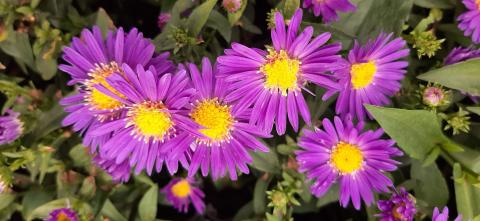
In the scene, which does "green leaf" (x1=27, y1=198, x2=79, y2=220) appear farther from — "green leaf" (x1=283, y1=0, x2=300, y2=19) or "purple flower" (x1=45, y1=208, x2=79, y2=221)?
"green leaf" (x1=283, y1=0, x2=300, y2=19)

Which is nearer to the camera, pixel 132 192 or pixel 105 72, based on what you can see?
pixel 105 72

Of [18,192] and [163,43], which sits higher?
[163,43]

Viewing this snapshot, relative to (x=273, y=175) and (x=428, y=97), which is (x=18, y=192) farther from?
(x=428, y=97)

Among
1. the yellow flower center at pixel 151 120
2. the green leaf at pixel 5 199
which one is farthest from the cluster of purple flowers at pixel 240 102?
the green leaf at pixel 5 199

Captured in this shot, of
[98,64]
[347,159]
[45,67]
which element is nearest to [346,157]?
[347,159]

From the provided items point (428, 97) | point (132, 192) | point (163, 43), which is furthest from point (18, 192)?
point (428, 97)

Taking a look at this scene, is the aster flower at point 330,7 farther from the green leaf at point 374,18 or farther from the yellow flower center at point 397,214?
the yellow flower center at point 397,214
